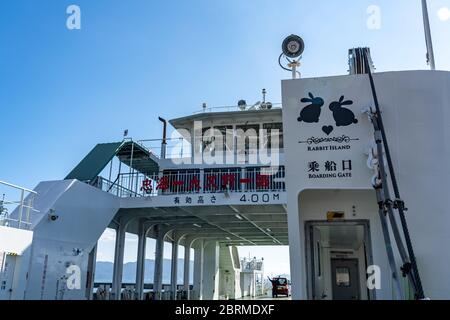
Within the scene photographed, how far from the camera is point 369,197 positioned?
527 centimetres

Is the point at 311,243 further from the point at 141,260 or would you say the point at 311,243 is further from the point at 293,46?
the point at 141,260

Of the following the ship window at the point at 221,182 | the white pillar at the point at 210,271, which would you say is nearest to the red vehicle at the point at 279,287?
the white pillar at the point at 210,271

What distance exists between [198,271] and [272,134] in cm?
929

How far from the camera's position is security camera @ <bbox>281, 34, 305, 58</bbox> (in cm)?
627

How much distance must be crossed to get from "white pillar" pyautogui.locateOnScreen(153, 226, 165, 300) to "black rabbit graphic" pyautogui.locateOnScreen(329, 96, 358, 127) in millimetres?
13301

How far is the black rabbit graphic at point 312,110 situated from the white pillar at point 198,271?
16584mm

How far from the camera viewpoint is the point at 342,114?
4973 mm

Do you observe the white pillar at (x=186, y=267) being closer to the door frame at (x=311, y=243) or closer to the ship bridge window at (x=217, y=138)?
the ship bridge window at (x=217, y=138)

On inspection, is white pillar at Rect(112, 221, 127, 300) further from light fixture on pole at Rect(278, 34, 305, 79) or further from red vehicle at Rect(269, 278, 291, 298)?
red vehicle at Rect(269, 278, 291, 298)

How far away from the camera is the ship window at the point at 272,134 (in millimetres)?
16312

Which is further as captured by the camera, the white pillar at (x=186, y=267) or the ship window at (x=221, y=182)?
the white pillar at (x=186, y=267)

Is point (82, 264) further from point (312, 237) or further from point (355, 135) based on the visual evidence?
point (355, 135)

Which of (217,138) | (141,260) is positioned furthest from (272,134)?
(141,260)
